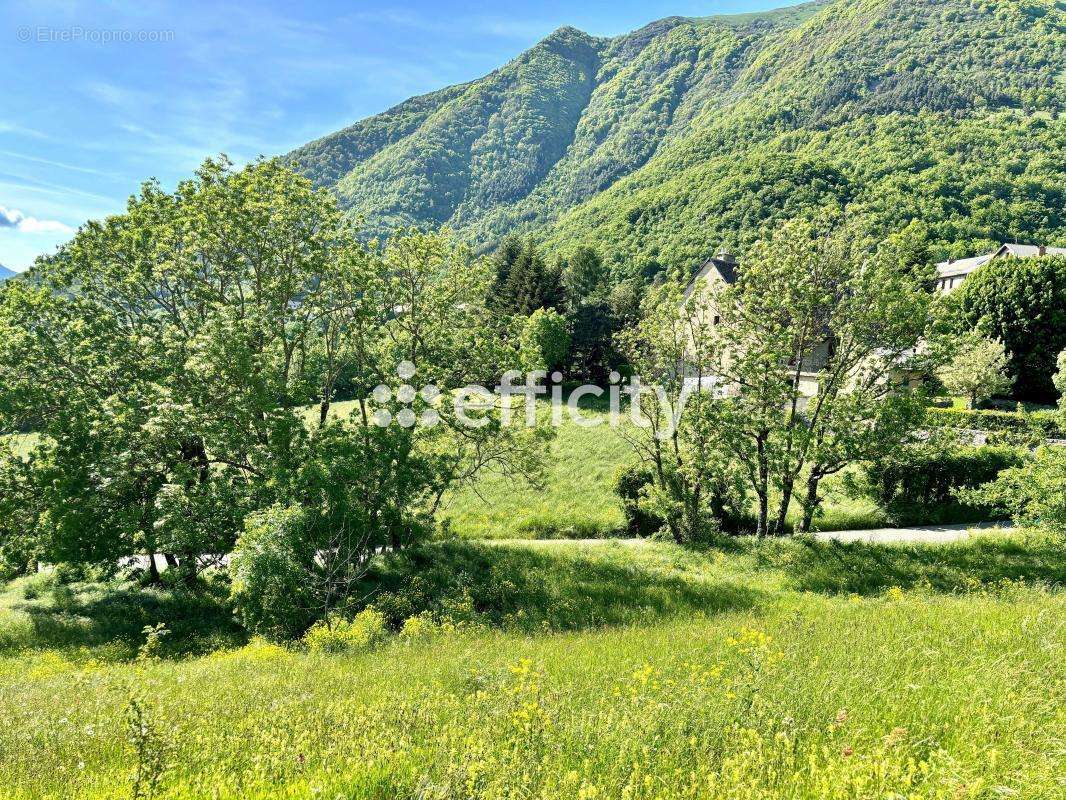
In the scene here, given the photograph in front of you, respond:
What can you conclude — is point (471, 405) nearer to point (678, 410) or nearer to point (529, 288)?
point (678, 410)

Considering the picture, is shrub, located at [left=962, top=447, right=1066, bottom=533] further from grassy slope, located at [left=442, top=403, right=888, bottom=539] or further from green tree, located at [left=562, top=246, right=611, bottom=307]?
green tree, located at [left=562, top=246, right=611, bottom=307]

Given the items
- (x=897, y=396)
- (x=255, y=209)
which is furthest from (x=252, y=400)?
(x=897, y=396)

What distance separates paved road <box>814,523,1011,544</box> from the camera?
634 inches

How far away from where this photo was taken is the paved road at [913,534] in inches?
634

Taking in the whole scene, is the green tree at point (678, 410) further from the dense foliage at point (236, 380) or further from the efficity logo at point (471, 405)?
the dense foliage at point (236, 380)

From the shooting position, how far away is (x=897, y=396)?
14656 millimetres

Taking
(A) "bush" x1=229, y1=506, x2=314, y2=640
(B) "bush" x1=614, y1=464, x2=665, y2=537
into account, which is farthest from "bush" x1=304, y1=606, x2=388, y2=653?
(B) "bush" x1=614, y1=464, x2=665, y2=537

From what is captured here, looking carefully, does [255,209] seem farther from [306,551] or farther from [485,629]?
[485,629]

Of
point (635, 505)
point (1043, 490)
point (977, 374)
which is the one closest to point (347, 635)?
point (635, 505)

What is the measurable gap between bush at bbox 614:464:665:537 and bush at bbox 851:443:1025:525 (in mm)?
7451

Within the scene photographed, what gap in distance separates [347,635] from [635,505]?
1327cm

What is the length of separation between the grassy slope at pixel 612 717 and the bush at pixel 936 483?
11.0m

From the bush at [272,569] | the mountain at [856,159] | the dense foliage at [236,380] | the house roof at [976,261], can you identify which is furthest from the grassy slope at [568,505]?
the house roof at [976,261]

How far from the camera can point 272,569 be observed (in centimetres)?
1047
